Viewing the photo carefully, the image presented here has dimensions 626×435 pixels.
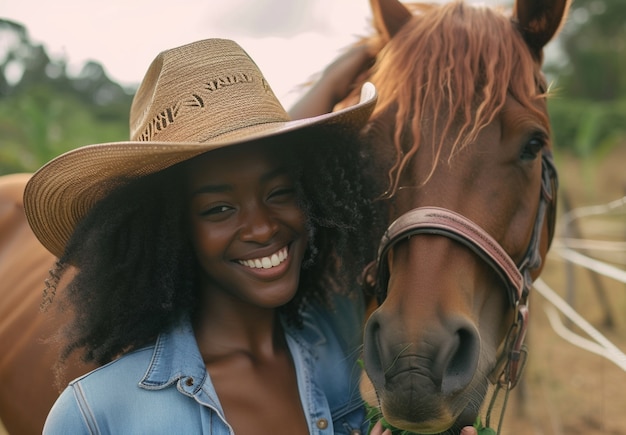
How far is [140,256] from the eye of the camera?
1457mm

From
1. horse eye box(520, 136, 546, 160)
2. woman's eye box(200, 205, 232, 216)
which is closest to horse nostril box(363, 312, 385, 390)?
woman's eye box(200, 205, 232, 216)

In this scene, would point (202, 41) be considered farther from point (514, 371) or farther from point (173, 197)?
point (514, 371)

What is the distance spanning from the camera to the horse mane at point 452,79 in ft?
5.24

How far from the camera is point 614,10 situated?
22.9 meters

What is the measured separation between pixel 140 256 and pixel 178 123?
362mm

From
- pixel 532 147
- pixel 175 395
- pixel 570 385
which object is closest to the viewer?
pixel 175 395

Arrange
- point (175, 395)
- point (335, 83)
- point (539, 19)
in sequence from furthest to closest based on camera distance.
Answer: point (335, 83) → point (539, 19) → point (175, 395)

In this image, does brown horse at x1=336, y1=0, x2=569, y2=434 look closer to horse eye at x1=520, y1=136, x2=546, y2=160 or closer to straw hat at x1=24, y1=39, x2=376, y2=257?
horse eye at x1=520, y1=136, x2=546, y2=160

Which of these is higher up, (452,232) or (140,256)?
(140,256)

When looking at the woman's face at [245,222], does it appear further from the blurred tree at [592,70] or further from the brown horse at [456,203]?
the blurred tree at [592,70]

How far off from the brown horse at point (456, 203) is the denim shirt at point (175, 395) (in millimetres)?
111

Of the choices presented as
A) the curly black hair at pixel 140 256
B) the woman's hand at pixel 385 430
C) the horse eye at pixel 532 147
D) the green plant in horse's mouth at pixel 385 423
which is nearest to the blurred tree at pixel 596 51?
the horse eye at pixel 532 147

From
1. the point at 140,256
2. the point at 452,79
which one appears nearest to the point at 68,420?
the point at 140,256

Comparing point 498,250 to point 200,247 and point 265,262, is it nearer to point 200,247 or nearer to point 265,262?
point 265,262
